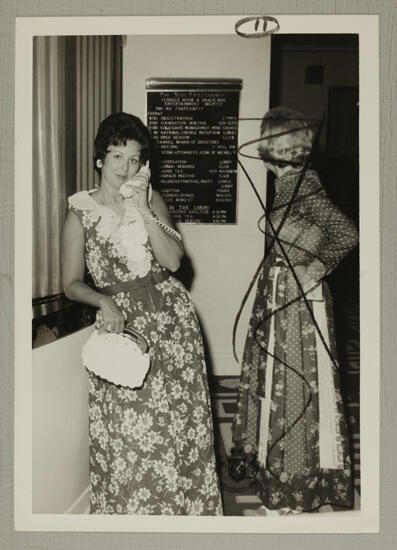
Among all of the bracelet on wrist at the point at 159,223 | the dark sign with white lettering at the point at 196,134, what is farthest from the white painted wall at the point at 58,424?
the dark sign with white lettering at the point at 196,134

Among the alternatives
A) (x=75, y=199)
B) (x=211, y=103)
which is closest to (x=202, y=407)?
(x=75, y=199)

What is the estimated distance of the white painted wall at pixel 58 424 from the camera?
45.9 inches

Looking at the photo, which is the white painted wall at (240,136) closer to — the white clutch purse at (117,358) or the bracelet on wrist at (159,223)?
the bracelet on wrist at (159,223)

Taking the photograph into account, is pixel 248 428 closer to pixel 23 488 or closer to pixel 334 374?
pixel 334 374

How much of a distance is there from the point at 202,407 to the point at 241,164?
0.52m

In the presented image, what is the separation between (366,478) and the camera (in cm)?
116

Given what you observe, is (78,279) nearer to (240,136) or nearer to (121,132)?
(121,132)

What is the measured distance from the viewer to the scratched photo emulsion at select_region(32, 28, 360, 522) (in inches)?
45.4

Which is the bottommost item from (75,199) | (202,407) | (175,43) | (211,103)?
(202,407)

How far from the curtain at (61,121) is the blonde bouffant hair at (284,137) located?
29 centimetres

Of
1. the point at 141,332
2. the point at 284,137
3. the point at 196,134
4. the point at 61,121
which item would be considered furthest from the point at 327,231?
the point at 61,121

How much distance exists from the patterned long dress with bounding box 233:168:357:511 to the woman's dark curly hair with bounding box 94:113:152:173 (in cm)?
27

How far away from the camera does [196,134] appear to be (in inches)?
46.1

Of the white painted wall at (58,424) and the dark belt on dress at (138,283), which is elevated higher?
the dark belt on dress at (138,283)
